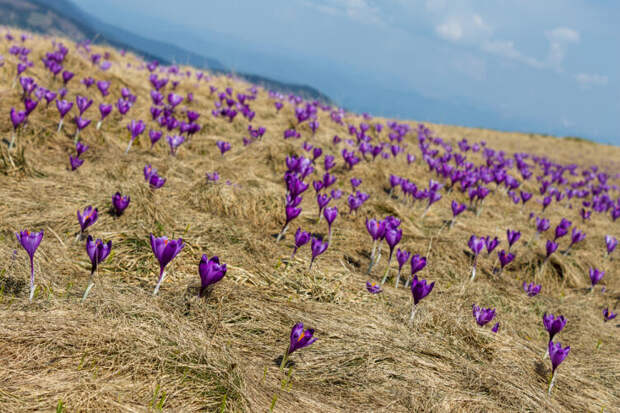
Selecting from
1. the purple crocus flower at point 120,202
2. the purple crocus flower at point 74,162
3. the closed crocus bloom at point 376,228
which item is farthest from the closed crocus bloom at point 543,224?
the purple crocus flower at point 74,162

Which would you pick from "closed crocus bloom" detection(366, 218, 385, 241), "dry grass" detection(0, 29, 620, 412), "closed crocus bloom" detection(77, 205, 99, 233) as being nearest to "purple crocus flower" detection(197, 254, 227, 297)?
"dry grass" detection(0, 29, 620, 412)

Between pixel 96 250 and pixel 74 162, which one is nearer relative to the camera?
pixel 96 250

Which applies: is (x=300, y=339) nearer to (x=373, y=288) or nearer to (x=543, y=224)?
(x=373, y=288)

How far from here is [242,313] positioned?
11.3 ft

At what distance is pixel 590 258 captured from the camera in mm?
7594

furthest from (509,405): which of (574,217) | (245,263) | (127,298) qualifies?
(574,217)

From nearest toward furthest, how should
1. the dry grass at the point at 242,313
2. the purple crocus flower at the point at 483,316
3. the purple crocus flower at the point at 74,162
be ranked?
the dry grass at the point at 242,313, the purple crocus flower at the point at 483,316, the purple crocus flower at the point at 74,162

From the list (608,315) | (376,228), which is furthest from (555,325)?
(608,315)

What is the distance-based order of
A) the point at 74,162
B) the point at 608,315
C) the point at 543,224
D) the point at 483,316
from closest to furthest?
the point at 483,316, the point at 608,315, the point at 74,162, the point at 543,224

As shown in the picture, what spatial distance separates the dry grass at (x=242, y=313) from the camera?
2.46 m

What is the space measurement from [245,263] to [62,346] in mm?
1920

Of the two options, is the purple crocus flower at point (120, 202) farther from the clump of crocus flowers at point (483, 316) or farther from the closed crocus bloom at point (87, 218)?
the clump of crocus flowers at point (483, 316)

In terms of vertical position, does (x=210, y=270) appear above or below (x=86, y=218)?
above

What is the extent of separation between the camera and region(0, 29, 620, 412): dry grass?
8.09 ft
